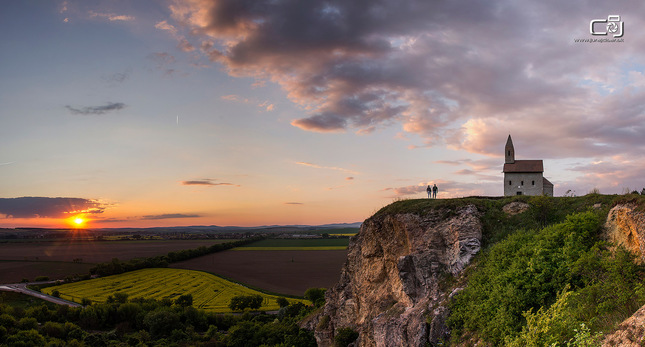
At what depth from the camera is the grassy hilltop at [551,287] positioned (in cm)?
1153

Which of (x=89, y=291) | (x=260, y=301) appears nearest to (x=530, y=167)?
(x=260, y=301)

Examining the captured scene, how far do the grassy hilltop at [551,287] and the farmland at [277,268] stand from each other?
221 feet

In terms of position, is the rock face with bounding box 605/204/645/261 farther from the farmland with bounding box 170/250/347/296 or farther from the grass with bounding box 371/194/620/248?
the farmland with bounding box 170/250/347/296

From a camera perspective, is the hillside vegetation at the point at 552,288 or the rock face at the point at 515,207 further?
the rock face at the point at 515,207

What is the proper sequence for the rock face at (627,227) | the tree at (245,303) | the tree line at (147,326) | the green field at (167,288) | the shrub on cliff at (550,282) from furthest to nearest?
the green field at (167,288), the tree at (245,303), the tree line at (147,326), the rock face at (627,227), the shrub on cliff at (550,282)

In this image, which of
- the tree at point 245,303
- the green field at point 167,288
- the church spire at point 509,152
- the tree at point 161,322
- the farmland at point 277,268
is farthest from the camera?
the farmland at point 277,268

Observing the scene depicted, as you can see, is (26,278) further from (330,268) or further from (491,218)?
(491,218)

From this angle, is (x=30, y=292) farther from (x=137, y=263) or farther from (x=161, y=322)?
(x=161, y=322)

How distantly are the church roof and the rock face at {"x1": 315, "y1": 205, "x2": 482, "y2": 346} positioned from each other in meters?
23.7

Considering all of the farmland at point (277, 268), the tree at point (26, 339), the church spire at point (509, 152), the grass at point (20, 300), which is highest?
the church spire at point (509, 152)

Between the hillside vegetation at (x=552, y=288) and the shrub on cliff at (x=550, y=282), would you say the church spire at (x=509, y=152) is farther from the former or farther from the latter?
the shrub on cliff at (x=550, y=282)

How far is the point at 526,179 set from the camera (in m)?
44.8

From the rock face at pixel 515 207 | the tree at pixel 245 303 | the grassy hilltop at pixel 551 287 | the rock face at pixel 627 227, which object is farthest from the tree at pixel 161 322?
the rock face at pixel 627 227

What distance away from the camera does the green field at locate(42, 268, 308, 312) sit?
3071 inches
